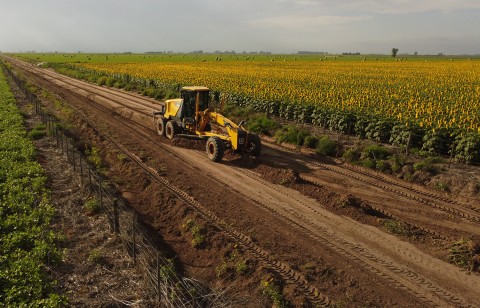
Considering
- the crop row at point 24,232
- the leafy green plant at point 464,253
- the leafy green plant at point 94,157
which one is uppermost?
the crop row at point 24,232

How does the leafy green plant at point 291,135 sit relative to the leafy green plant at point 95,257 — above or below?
above

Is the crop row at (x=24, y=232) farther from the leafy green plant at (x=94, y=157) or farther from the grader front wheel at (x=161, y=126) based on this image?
the grader front wheel at (x=161, y=126)

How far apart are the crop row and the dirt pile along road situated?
301 cm

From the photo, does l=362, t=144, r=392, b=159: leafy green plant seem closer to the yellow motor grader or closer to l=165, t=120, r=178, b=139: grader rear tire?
the yellow motor grader

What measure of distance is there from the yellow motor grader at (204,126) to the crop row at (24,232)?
6914 millimetres

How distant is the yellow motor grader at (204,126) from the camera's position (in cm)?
1589

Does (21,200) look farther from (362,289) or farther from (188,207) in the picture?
(362,289)

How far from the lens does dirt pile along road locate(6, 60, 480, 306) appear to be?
8.05 metres

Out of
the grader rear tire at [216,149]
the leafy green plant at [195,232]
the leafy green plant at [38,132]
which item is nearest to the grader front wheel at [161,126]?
the grader rear tire at [216,149]

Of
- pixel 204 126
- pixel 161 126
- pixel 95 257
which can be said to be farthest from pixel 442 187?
pixel 161 126

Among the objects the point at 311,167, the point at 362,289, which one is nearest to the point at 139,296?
the point at 362,289

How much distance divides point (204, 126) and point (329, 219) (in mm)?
8764

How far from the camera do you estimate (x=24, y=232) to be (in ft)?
29.9

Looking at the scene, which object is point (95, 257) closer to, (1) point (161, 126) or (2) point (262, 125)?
(1) point (161, 126)
